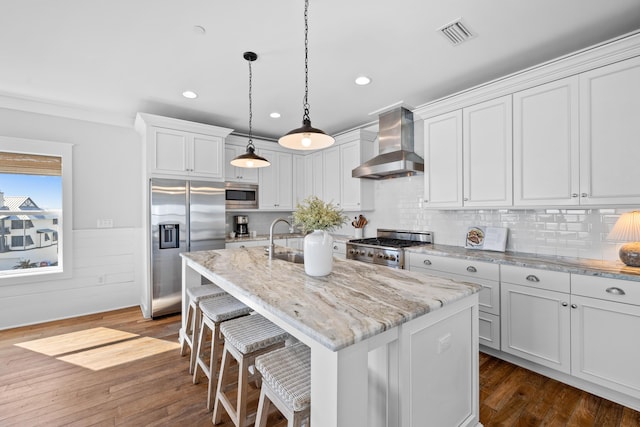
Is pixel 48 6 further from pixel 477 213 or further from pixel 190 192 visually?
pixel 477 213

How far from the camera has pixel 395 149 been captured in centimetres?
370

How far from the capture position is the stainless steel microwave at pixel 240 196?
458cm

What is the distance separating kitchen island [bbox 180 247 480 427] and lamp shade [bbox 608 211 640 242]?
1.62m

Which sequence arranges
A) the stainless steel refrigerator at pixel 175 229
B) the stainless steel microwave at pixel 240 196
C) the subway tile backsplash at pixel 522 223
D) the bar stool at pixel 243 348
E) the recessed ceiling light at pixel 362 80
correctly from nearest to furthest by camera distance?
the bar stool at pixel 243 348 → the subway tile backsplash at pixel 522 223 → the recessed ceiling light at pixel 362 80 → the stainless steel refrigerator at pixel 175 229 → the stainless steel microwave at pixel 240 196

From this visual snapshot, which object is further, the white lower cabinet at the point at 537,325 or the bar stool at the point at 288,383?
the white lower cabinet at the point at 537,325

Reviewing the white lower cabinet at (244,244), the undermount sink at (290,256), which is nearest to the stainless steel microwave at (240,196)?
the white lower cabinet at (244,244)

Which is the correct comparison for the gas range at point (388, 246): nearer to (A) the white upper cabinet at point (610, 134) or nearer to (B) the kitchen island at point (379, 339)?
(B) the kitchen island at point (379, 339)

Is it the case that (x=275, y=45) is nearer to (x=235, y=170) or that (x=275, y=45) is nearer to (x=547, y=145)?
(x=547, y=145)

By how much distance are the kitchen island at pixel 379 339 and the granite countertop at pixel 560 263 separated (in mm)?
1077

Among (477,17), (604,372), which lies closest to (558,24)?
(477,17)

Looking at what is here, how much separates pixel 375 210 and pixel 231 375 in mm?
2955

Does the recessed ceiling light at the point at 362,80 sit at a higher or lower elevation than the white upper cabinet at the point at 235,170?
higher

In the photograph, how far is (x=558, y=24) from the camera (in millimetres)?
2029

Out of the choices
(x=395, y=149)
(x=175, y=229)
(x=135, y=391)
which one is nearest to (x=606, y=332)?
(x=395, y=149)
